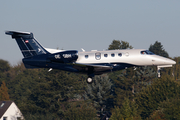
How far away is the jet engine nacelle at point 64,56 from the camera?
3175 cm

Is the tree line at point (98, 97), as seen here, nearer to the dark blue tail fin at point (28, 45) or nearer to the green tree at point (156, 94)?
the green tree at point (156, 94)

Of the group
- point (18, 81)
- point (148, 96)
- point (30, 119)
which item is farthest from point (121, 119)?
point (18, 81)

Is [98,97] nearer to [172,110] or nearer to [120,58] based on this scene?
[172,110]

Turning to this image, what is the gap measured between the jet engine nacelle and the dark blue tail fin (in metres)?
3.15

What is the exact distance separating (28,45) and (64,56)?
529 centimetres

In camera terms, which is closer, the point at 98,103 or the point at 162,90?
the point at 162,90

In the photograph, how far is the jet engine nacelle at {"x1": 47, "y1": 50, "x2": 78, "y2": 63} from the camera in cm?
3175

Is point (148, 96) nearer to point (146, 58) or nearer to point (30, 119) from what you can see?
point (30, 119)

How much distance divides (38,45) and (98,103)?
50.5 m

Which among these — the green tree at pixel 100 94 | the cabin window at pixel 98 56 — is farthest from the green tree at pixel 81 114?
the cabin window at pixel 98 56

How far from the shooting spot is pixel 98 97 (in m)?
83.7

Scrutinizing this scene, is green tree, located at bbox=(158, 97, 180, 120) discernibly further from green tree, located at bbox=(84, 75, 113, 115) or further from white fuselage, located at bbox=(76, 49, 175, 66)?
green tree, located at bbox=(84, 75, 113, 115)

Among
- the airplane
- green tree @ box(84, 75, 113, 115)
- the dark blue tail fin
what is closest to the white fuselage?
the airplane

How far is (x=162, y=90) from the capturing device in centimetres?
6638
